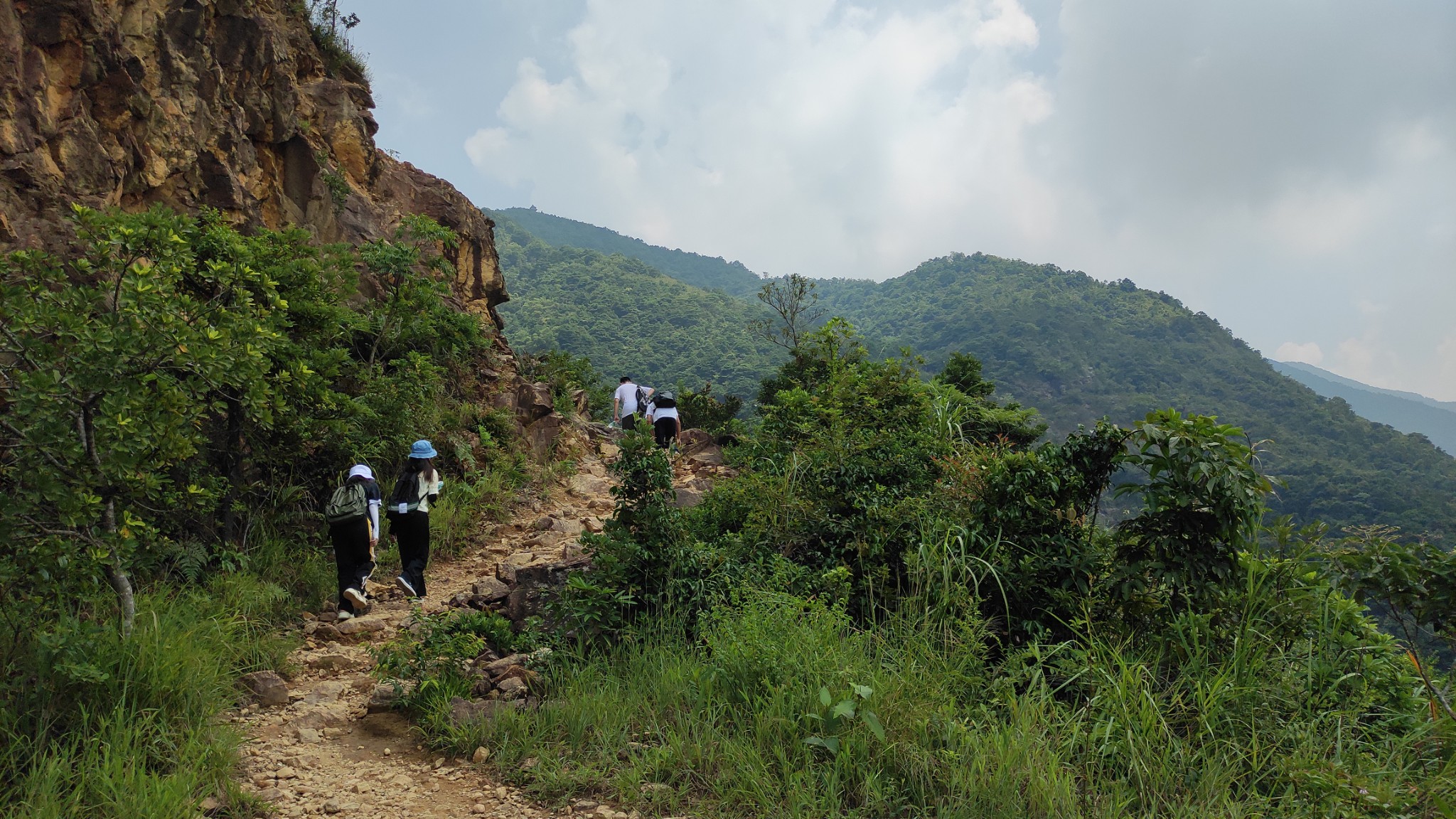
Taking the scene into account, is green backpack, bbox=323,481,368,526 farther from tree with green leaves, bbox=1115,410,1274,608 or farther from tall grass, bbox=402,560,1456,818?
tree with green leaves, bbox=1115,410,1274,608

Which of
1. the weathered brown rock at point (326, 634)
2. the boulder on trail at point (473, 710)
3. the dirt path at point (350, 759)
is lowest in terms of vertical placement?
the dirt path at point (350, 759)

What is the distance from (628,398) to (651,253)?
112 metres

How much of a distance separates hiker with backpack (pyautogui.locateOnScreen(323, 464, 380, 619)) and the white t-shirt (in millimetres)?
8159

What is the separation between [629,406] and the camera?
48.0ft

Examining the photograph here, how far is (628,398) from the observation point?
48.4 feet

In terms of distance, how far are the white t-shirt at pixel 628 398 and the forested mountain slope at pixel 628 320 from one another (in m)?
25.7

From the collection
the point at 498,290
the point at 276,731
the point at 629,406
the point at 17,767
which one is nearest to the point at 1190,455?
the point at 276,731

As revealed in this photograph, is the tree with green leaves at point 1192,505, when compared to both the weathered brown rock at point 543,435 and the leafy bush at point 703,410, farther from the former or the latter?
the leafy bush at point 703,410

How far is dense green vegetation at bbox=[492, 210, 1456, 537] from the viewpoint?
4844 cm

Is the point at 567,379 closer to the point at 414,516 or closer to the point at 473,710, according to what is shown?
the point at 414,516

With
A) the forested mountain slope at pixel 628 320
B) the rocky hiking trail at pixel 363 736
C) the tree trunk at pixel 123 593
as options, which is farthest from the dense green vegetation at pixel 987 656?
the forested mountain slope at pixel 628 320

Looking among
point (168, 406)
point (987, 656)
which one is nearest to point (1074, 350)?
point (987, 656)

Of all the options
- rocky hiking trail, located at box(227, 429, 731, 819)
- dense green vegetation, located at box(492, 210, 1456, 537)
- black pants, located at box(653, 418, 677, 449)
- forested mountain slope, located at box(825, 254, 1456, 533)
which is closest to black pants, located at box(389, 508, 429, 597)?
rocky hiking trail, located at box(227, 429, 731, 819)

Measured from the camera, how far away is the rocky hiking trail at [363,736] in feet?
11.6
